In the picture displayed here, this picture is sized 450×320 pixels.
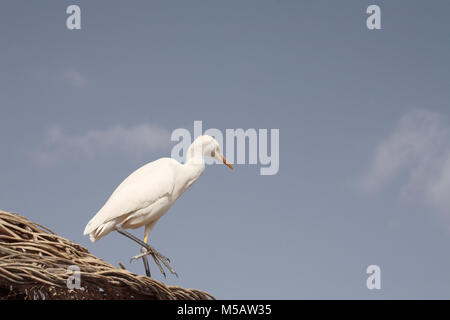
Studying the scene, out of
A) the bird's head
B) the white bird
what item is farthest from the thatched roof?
the bird's head

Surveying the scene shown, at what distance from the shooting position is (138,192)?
7.44ft

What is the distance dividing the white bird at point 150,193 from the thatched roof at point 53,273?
0.28 m

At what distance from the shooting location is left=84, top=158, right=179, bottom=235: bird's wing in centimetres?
221

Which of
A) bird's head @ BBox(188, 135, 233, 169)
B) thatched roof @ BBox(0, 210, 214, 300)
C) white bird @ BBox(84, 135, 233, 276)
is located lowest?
thatched roof @ BBox(0, 210, 214, 300)

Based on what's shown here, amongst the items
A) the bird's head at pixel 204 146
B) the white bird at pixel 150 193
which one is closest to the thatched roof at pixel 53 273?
the white bird at pixel 150 193

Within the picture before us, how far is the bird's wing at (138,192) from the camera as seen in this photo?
221 cm

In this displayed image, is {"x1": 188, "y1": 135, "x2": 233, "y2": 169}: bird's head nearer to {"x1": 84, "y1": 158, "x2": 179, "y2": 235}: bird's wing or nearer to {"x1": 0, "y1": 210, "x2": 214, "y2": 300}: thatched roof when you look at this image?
{"x1": 84, "y1": 158, "x2": 179, "y2": 235}: bird's wing
